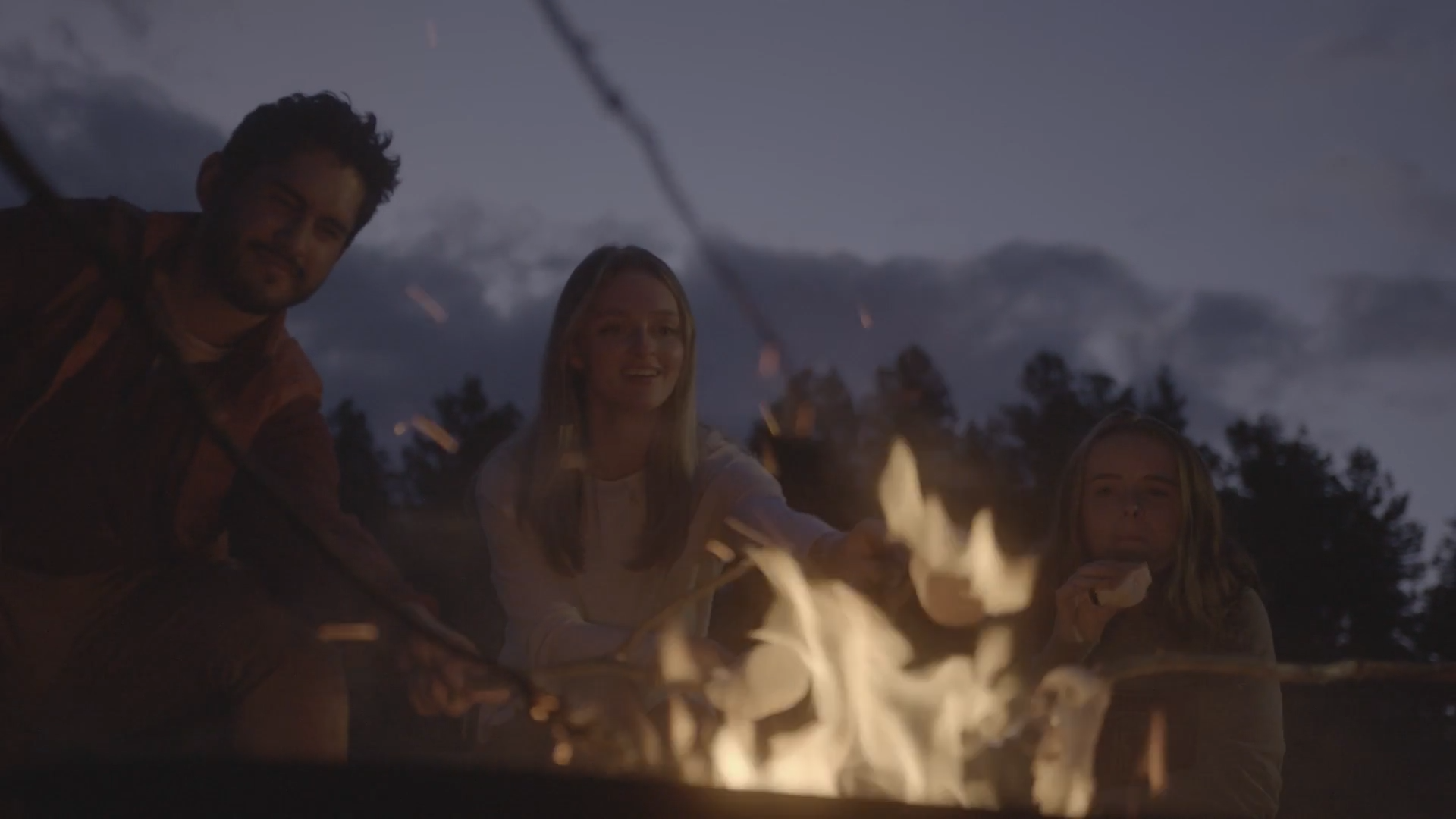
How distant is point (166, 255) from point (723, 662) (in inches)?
59.6

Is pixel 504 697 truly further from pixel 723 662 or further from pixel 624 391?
→ pixel 624 391

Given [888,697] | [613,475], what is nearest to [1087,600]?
[888,697]

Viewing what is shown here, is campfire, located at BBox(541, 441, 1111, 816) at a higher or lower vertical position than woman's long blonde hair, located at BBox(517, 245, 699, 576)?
lower

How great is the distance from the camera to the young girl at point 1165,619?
106 inches

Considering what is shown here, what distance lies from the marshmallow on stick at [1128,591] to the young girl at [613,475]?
2.58ft

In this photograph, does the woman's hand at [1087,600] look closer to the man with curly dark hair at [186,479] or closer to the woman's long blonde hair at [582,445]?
the woman's long blonde hair at [582,445]

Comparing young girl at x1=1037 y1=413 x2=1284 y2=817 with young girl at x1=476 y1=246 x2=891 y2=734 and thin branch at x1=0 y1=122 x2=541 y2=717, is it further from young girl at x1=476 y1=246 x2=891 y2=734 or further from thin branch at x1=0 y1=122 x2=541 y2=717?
thin branch at x1=0 y1=122 x2=541 y2=717

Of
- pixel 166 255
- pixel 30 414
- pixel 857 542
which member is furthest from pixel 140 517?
pixel 857 542

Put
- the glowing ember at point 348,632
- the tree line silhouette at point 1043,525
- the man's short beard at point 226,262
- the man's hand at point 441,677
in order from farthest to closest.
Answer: the tree line silhouette at point 1043,525
the man's short beard at point 226,262
the glowing ember at point 348,632
the man's hand at point 441,677

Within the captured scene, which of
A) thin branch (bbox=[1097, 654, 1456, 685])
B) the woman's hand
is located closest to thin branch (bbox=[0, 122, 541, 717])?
thin branch (bbox=[1097, 654, 1456, 685])

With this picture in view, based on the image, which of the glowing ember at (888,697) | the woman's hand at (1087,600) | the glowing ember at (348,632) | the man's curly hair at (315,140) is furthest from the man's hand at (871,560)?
the man's curly hair at (315,140)

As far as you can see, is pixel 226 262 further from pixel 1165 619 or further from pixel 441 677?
pixel 1165 619

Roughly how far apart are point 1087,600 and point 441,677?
4.48 ft

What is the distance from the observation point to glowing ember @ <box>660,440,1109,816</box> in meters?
2.51
